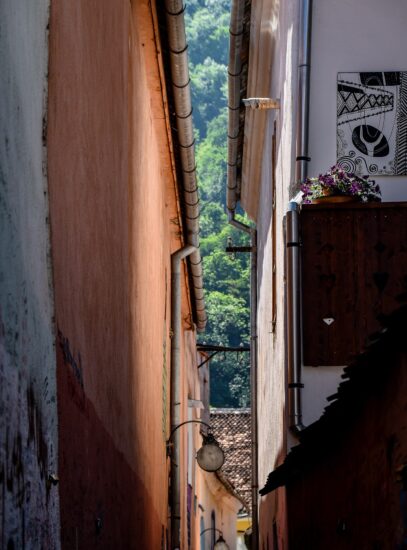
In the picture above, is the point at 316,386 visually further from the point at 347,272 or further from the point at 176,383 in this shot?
the point at 176,383

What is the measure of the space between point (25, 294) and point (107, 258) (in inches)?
135

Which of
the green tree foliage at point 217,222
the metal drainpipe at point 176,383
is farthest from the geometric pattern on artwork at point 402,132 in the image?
the green tree foliage at point 217,222

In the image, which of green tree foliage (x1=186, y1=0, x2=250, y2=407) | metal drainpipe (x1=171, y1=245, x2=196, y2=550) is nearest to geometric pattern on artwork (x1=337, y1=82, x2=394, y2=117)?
metal drainpipe (x1=171, y1=245, x2=196, y2=550)

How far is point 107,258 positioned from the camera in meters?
7.14

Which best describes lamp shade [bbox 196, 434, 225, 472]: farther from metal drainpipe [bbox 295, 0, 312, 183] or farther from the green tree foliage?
the green tree foliage

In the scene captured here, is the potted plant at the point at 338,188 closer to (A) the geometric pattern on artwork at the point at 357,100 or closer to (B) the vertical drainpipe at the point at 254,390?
(A) the geometric pattern on artwork at the point at 357,100

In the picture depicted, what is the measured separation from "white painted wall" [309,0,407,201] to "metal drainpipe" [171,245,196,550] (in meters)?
5.48

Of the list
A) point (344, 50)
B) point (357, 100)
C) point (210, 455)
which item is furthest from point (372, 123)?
point (210, 455)

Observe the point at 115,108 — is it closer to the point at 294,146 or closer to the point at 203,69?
the point at 294,146

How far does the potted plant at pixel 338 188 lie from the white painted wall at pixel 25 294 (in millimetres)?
5466

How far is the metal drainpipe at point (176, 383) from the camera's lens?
15.5 meters

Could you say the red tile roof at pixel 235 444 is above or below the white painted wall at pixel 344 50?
below

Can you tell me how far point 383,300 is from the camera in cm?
960

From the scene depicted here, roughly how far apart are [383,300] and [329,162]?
1.40 m
